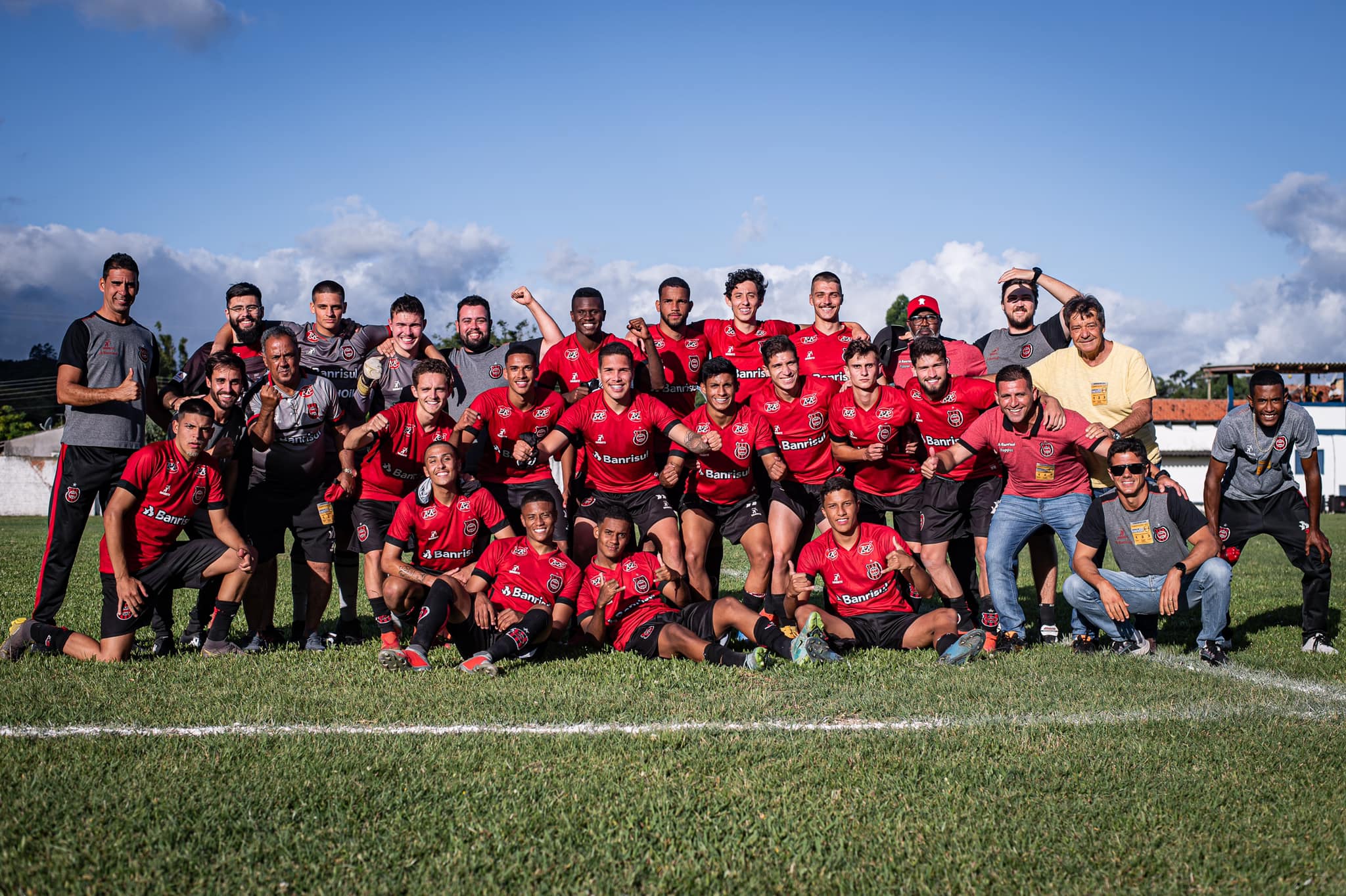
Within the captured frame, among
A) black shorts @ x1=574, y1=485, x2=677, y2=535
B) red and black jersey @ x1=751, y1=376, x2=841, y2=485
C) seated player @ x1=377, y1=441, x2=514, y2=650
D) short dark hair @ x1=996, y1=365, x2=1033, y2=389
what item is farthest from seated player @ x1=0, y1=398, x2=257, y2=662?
short dark hair @ x1=996, y1=365, x2=1033, y2=389

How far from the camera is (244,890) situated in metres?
2.89

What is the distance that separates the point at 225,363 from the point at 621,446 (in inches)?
110

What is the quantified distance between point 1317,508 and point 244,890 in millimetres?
7068

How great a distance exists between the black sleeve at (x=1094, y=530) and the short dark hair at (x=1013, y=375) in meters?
0.94

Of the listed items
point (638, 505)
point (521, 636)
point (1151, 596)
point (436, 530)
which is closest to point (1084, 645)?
point (1151, 596)

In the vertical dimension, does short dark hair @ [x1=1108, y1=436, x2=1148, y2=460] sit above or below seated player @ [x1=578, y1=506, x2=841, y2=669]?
above

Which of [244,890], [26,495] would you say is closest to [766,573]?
[244,890]

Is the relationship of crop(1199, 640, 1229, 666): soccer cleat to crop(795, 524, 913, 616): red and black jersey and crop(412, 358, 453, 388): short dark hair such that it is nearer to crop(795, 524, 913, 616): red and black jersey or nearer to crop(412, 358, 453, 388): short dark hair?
crop(795, 524, 913, 616): red and black jersey

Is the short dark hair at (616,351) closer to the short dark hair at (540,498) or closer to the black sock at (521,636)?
the short dark hair at (540,498)

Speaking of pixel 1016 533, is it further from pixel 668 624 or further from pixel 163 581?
pixel 163 581

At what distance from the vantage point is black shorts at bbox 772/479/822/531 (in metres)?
7.29

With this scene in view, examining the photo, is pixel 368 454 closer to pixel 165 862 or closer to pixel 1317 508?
pixel 165 862

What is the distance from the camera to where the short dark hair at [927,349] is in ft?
23.0

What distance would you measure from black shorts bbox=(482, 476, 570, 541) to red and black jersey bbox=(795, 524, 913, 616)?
6.26 ft
